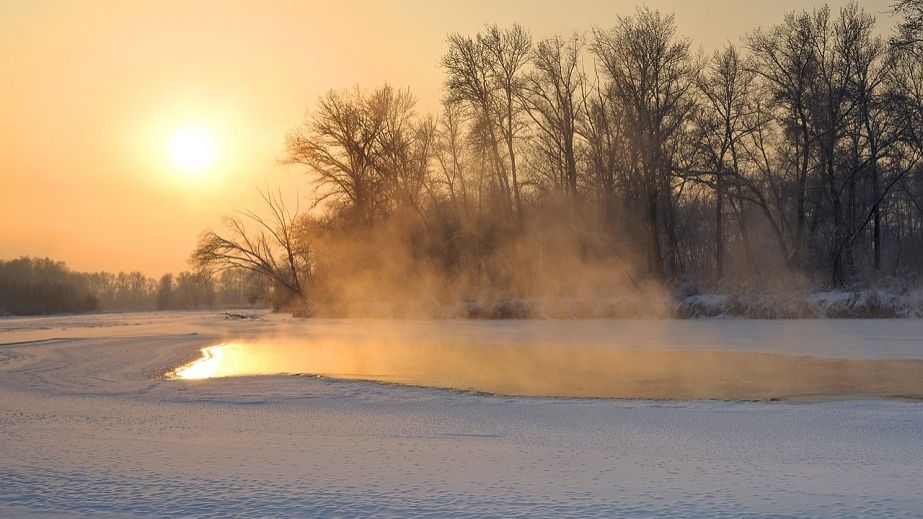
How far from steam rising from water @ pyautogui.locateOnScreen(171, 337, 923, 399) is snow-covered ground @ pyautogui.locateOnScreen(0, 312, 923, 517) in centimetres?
98

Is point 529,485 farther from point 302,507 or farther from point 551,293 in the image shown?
point 551,293

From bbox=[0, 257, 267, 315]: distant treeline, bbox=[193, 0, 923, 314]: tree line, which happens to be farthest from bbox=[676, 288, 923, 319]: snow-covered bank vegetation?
bbox=[0, 257, 267, 315]: distant treeline

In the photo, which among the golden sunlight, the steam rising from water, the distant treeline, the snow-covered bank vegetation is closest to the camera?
the steam rising from water

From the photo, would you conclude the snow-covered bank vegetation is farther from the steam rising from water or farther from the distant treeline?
the distant treeline

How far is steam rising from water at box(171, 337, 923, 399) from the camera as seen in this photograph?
809 cm

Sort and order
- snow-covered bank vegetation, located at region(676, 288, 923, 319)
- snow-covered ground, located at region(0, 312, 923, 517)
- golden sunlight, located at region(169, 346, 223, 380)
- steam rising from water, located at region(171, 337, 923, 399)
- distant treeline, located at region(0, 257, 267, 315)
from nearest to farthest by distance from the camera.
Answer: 1. snow-covered ground, located at region(0, 312, 923, 517)
2. steam rising from water, located at region(171, 337, 923, 399)
3. golden sunlight, located at region(169, 346, 223, 380)
4. snow-covered bank vegetation, located at region(676, 288, 923, 319)
5. distant treeline, located at region(0, 257, 267, 315)

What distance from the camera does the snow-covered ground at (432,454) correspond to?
360cm

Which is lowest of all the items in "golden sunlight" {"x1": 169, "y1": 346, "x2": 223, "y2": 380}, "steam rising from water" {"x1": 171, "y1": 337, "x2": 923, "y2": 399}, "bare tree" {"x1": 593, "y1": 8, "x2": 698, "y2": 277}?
"steam rising from water" {"x1": 171, "y1": 337, "x2": 923, "y2": 399}

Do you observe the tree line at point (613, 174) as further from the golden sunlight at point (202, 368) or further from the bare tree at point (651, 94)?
the golden sunlight at point (202, 368)

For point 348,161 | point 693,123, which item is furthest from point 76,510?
point 348,161

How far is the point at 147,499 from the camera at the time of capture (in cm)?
373

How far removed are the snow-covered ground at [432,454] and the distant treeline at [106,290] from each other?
30467 mm

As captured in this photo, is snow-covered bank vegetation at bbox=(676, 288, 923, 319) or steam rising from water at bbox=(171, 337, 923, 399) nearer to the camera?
steam rising from water at bbox=(171, 337, 923, 399)

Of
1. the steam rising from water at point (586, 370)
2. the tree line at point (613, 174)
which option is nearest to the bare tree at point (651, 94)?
the tree line at point (613, 174)
